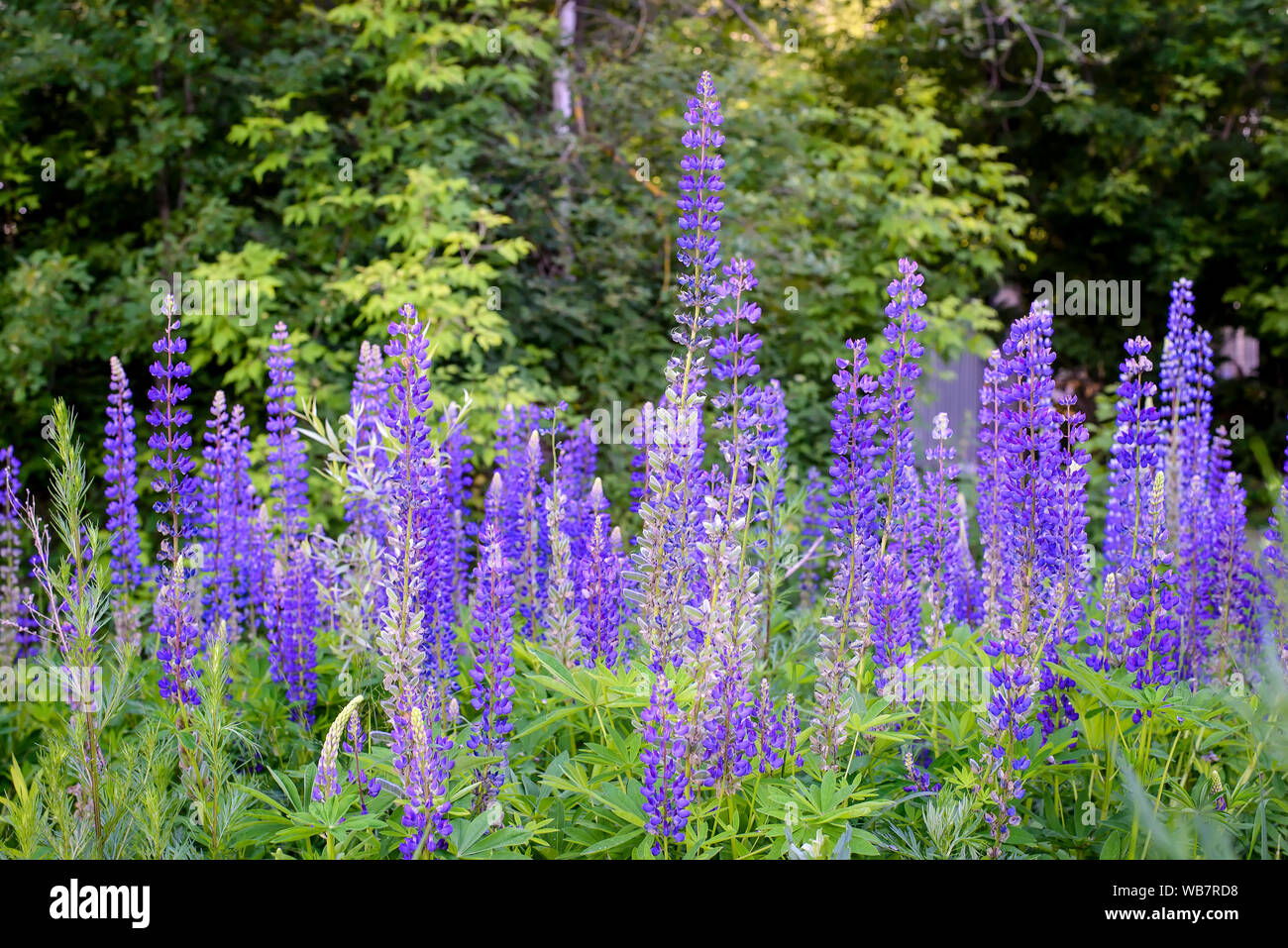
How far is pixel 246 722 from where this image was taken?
3.43 metres

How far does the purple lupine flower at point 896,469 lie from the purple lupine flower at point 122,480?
8.07 ft

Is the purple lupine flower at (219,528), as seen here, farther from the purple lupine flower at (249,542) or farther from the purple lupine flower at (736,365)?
the purple lupine flower at (736,365)

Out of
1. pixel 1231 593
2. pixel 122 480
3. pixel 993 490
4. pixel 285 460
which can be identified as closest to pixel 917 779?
pixel 993 490

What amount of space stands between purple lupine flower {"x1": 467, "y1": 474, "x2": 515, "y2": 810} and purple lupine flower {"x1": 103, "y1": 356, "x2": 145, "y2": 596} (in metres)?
1.50

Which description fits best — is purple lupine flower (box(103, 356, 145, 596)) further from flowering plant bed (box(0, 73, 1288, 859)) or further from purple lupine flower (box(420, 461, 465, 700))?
purple lupine flower (box(420, 461, 465, 700))

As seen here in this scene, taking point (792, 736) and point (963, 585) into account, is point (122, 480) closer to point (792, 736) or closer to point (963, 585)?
point (792, 736)

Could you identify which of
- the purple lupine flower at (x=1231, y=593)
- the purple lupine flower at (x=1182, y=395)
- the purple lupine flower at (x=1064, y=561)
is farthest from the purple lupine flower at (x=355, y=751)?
the purple lupine flower at (x=1182, y=395)

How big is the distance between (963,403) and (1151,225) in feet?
12.4

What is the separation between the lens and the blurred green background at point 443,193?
859cm

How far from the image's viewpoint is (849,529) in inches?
110

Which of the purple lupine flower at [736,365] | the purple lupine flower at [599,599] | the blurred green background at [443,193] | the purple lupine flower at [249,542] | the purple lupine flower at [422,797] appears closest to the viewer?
the purple lupine flower at [422,797]

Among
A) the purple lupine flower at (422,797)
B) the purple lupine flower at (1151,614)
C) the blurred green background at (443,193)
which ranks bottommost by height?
the purple lupine flower at (422,797)

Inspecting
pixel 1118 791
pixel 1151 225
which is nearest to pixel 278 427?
pixel 1118 791

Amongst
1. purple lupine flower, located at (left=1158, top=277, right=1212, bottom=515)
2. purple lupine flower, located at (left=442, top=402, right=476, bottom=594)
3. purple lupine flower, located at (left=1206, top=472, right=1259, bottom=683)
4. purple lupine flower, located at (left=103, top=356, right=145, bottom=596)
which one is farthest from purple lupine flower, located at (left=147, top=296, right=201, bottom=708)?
purple lupine flower, located at (left=1158, top=277, right=1212, bottom=515)
